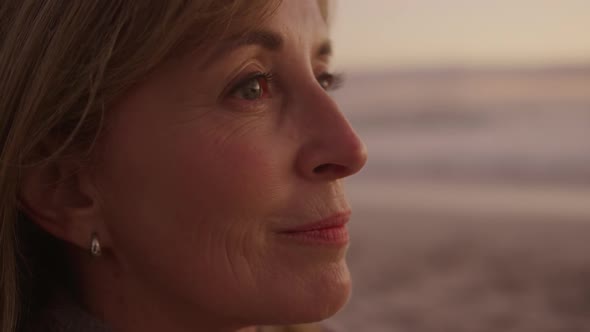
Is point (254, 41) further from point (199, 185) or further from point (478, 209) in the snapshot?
point (478, 209)

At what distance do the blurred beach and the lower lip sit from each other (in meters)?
0.90

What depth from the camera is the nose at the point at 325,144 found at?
1.44m

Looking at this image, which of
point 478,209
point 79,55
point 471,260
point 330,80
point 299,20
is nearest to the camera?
point 79,55

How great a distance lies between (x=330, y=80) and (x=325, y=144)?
1.25ft

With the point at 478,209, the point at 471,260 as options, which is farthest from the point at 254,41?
the point at 478,209

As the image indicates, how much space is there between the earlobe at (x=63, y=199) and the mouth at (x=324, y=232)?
1.29 feet

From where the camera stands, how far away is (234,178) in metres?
1.40

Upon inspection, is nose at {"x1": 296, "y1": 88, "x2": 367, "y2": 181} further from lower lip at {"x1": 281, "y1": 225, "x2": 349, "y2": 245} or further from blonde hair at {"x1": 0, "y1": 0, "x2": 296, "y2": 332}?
blonde hair at {"x1": 0, "y1": 0, "x2": 296, "y2": 332}

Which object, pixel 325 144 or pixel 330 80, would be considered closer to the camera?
pixel 325 144

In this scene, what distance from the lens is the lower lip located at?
144cm

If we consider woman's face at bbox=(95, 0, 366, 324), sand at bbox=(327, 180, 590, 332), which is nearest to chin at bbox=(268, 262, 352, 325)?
woman's face at bbox=(95, 0, 366, 324)

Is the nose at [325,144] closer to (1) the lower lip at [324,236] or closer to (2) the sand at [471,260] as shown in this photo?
(1) the lower lip at [324,236]

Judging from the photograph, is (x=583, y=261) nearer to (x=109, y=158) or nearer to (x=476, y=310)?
(x=476, y=310)

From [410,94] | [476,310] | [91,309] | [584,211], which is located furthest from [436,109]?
[91,309]
